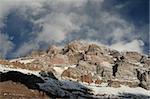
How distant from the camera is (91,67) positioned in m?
107

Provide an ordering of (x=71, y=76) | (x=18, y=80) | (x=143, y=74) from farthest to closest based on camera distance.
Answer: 1. (x=143, y=74)
2. (x=71, y=76)
3. (x=18, y=80)

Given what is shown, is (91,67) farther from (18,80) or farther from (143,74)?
(18,80)

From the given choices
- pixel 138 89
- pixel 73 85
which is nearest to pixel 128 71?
pixel 138 89

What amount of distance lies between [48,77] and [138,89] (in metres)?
22.8

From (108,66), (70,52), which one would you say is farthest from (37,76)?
(70,52)

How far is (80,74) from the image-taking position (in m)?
89.4

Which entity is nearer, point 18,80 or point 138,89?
point 18,80

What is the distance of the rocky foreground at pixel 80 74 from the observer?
62.7 m

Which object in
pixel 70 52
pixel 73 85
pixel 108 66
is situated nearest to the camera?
pixel 73 85

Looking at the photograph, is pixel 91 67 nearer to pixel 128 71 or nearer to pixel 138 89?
pixel 128 71

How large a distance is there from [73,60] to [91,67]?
1129 centimetres

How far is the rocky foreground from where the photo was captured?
206 ft

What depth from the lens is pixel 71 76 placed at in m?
84.0

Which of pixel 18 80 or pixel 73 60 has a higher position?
pixel 73 60
